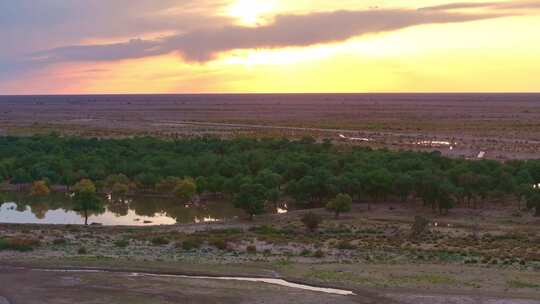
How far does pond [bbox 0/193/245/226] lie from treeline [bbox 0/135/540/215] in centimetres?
151

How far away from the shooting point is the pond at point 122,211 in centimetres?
5047

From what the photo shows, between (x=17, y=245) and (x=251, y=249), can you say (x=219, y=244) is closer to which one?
(x=251, y=249)

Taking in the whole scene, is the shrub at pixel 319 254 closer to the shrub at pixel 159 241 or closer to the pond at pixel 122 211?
the shrub at pixel 159 241

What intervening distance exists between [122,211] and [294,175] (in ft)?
50.1

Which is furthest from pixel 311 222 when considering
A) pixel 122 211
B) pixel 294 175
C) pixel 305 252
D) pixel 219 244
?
pixel 122 211

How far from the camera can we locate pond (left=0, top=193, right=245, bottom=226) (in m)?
50.5

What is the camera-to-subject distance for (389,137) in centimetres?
11869

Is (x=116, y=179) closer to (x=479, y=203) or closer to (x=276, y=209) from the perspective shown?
(x=276, y=209)

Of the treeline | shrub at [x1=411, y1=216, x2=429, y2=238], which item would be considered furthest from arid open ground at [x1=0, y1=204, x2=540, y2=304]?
the treeline

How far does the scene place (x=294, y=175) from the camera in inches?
2362

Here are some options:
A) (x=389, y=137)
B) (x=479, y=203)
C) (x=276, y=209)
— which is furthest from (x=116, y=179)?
(x=389, y=137)

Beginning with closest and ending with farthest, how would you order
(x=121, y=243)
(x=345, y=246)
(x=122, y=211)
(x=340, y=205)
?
(x=345, y=246) → (x=121, y=243) → (x=340, y=205) → (x=122, y=211)

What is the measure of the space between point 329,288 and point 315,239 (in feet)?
37.0

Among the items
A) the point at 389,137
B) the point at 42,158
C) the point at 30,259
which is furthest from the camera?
the point at 389,137
